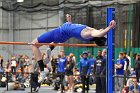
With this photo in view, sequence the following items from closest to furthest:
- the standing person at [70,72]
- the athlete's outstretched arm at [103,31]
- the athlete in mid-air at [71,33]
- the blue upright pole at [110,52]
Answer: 1. the athlete's outstretched arm at [103,31]
2. the athlete in mid-air at [71,33]
3. the blue upright pole at [110,52]
4. the standing person at [70,72]

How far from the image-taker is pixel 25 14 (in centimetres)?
2509

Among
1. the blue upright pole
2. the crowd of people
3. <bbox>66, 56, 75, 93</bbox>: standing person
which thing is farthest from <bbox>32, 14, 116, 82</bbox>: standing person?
<bbox>66, 56, 75, 93</bbox>: standing person

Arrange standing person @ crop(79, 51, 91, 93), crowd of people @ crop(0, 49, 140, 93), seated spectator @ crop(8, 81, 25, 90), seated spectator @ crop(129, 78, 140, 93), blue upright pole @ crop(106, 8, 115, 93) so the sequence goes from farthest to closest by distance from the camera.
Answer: seated spectator @ crop(8, 81, 25, 90)
standing person @ crop(79, 51, 91, 93)
crowd of people @ crop(0, 49, 140, 93)
seated spectator @ crop(129, 78, 140, 93)
blue upright pole @ crop(106, 8, 115, 93)

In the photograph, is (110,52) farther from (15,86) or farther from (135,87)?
(15,86)

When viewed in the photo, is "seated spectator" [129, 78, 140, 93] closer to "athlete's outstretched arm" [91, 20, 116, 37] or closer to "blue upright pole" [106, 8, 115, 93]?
"blue upright pole" [106, 8, 115, 93]

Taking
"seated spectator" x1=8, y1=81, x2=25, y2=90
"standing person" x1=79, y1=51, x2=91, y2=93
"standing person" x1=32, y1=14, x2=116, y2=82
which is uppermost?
"standing person" x1=32, y1=14, x2=116, y2=82

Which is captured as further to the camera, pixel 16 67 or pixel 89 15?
pixel 89 15

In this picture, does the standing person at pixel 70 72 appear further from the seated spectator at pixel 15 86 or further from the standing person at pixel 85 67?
the seated spectator at pixel 15 86

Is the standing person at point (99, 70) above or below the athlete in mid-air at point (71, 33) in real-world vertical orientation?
below

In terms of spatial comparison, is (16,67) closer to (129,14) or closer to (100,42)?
(129,14)

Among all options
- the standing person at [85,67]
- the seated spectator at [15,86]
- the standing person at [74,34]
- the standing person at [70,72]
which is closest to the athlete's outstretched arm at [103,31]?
the standing person at [74,34]

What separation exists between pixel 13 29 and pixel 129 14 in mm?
9733

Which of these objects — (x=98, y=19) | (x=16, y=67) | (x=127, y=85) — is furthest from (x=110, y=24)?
(x=98, y=19)

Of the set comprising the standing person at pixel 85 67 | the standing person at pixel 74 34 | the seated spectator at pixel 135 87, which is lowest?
the seated spectator at pixel 135 87
